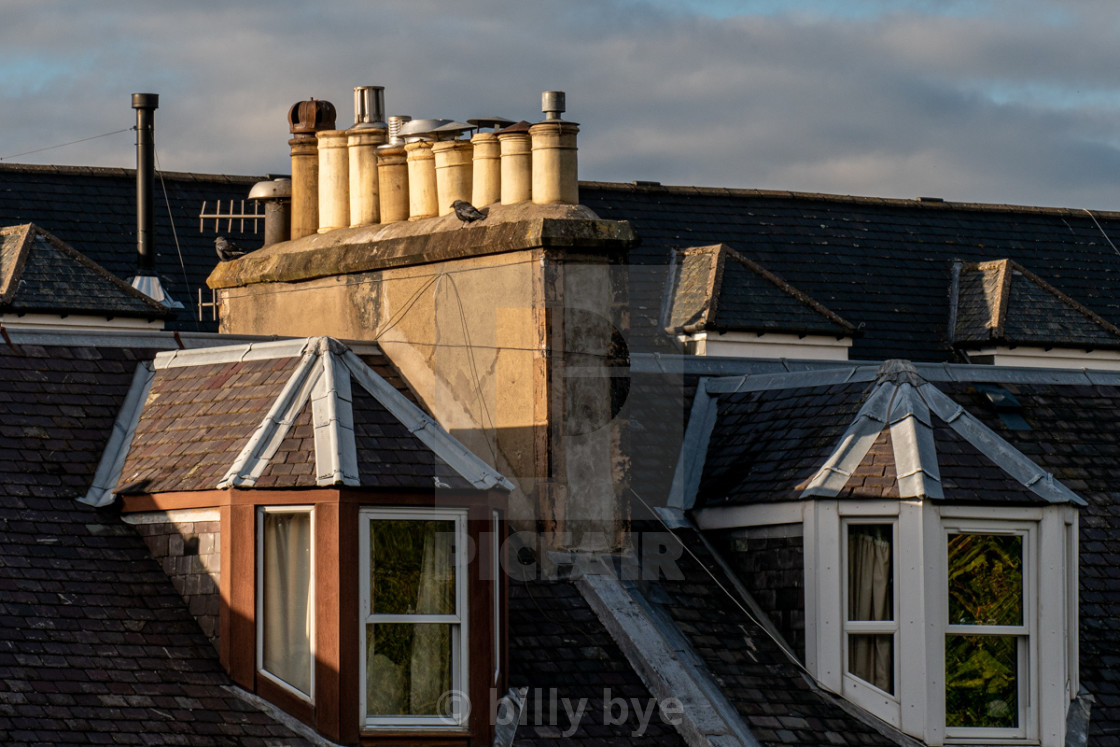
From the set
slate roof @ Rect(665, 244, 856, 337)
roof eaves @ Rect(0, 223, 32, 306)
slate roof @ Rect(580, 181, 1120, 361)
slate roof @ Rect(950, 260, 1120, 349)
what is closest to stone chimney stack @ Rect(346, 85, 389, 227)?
roof eaves @ Rect(0, 223, 32, 306)

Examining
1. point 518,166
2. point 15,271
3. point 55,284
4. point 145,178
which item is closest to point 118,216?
point 145,178

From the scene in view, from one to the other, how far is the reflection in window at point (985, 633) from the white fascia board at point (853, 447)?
862mm

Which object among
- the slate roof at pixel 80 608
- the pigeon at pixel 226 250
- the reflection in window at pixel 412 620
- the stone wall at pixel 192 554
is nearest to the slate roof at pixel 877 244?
the pigeon at pixel 226 250

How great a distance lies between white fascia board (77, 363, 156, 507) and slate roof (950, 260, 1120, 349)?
19286 millimetres

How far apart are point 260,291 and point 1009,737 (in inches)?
275

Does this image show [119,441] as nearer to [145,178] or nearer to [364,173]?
[364,173]

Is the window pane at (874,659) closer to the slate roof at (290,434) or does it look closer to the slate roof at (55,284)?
the slate roof at (290,434)

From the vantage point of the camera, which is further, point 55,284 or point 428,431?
point 55,284

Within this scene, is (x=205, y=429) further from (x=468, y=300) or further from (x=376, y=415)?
(x=468, y=300)

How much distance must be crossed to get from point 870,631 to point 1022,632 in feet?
3.52

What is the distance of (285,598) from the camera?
1331cm

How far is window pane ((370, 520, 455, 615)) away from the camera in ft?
43.9

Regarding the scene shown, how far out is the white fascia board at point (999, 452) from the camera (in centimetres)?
1484

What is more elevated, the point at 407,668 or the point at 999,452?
the point at 999,452
